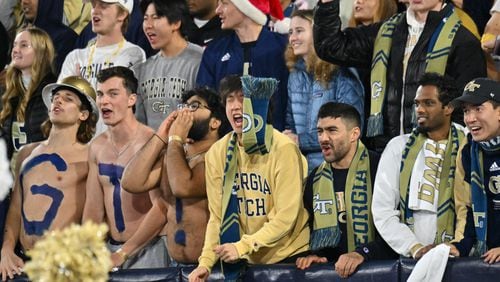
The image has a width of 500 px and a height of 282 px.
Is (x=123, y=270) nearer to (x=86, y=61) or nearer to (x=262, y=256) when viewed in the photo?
(x=262, y=256)

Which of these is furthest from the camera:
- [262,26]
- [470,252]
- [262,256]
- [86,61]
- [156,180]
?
[86,61]

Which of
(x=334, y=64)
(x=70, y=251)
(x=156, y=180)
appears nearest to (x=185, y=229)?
(x=156, y=180)

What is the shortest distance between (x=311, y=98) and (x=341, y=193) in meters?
1.26

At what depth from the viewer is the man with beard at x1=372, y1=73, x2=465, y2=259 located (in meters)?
6.54

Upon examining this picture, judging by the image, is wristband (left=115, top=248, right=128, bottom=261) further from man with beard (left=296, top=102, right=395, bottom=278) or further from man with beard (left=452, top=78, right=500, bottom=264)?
man with beard (left=452, top=78, right=500, bottom=264)

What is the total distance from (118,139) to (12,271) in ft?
3.87

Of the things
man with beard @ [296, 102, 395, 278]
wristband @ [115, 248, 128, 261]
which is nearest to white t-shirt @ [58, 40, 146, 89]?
wristband @ [115, 248, 128, 261]

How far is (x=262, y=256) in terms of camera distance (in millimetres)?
6902

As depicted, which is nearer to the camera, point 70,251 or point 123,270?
point 70,251

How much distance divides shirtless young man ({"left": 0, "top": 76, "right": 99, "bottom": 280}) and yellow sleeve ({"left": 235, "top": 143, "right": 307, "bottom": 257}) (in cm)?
177

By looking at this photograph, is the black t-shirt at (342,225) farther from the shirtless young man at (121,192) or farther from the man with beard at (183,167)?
the shirtless young man at (121,192)

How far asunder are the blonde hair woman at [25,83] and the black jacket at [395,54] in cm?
275

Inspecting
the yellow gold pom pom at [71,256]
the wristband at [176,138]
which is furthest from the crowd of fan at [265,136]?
the yellow gold pom pom at [71,256]

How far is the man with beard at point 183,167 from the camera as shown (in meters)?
7.19
